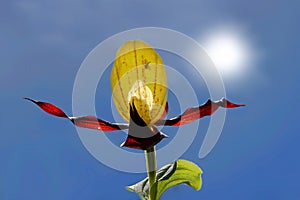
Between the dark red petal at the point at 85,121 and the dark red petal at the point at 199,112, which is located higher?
the dark red petal at the point at 199,112

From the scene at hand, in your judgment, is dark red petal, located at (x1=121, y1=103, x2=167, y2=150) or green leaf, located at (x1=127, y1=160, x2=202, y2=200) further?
green leaf, located at (x1=127, y1=160, x2=202, y2=200)

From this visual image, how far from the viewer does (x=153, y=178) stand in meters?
0.68

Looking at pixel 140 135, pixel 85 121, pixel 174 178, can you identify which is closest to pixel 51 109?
pixel 85 121

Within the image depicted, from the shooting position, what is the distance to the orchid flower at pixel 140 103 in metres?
0.61

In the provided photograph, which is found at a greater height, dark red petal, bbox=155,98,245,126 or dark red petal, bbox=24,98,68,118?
dark red petal, bbox=155,98,245,126

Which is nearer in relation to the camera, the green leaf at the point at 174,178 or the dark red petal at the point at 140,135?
the dark red petal at the point at 140,135

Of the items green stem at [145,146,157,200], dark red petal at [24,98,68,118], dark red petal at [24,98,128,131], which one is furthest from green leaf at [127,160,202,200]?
dark red petal at [24,98,68,118]

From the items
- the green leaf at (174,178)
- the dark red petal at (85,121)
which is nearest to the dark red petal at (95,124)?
the dark red petal at (85,121)

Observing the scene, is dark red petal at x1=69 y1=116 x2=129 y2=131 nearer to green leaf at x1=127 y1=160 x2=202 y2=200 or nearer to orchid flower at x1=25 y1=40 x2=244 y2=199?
orchid flower at x1=25 y1=40 x2=244 y2=199

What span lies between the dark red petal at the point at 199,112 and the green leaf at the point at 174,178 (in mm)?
93

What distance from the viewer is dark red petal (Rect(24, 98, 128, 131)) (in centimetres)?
63

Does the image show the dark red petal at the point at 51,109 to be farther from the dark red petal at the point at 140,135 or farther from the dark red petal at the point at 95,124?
the dark red petal at the point at 140,135

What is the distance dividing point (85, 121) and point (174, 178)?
235mm

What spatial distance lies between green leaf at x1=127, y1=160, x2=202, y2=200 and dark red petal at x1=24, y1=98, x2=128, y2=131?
130 millimetres
